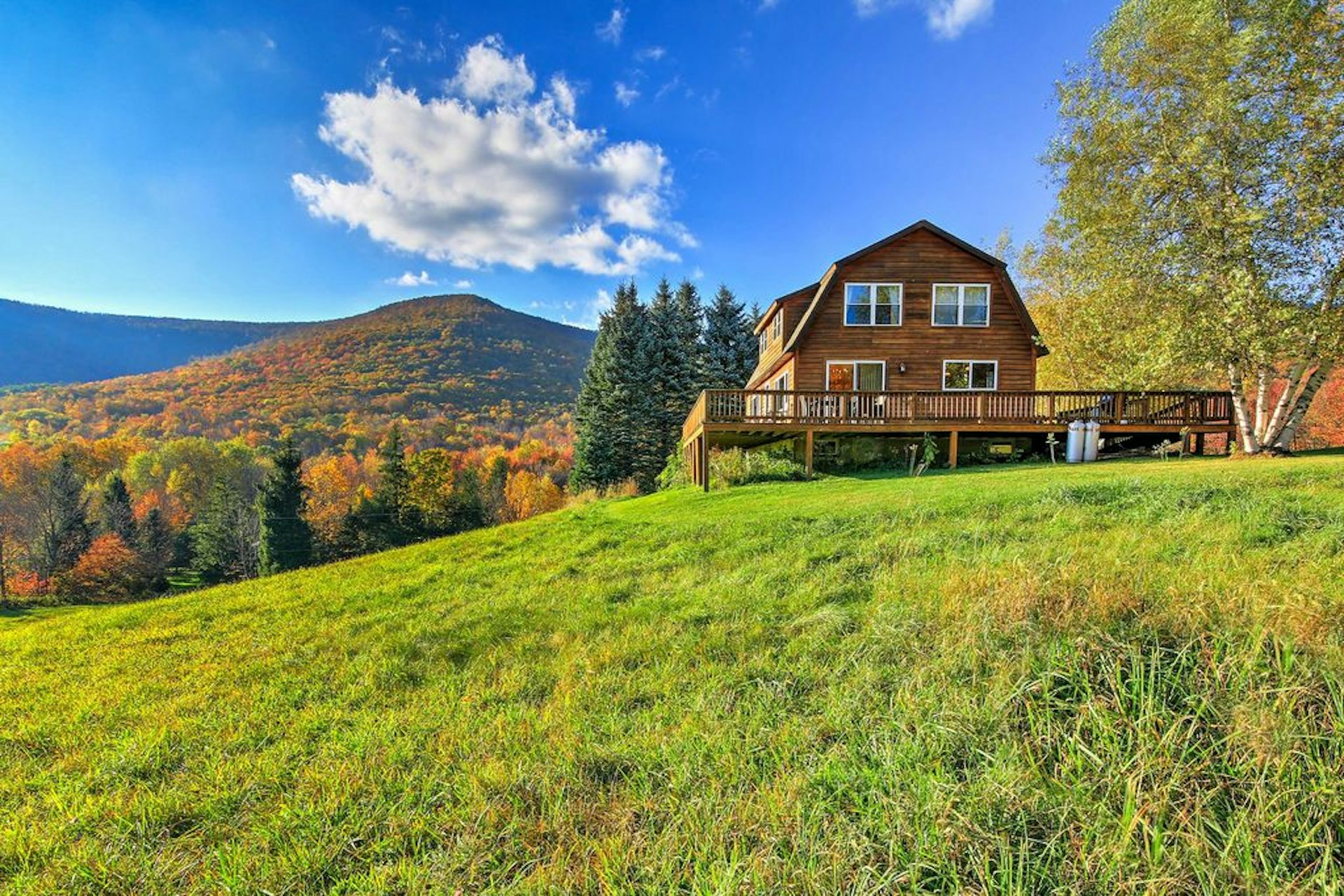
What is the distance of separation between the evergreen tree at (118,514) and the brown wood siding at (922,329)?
54551 millimetres

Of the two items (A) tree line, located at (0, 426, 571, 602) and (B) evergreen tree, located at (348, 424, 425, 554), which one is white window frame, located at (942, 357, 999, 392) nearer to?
(A) tree line, located at (0, 426, 571, 602)

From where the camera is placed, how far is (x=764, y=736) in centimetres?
315

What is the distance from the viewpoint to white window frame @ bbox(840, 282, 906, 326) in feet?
61.9

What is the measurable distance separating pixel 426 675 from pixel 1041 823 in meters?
4.28

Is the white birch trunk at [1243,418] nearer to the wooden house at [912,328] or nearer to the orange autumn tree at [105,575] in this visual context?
the wooden house at [912,328]

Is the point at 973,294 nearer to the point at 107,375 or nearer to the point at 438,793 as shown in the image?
the point at 438,793

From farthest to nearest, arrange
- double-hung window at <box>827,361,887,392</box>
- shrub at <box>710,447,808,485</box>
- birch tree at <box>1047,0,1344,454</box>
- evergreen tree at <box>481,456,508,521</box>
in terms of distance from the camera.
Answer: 1. evergreen tree at <box>481,456,508,521</box>
2. double-hung window at <box>827,361,887,392</box>
3. shrub at <box>710,447,808,485</box>
4. birch tree at <box>1047,0,1344,454</box>

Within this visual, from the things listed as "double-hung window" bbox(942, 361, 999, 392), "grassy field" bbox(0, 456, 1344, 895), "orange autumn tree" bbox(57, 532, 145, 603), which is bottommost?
"orange autumn tree" bbox(57, 532, 145, 603)

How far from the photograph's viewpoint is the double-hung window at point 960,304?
18.8 metres

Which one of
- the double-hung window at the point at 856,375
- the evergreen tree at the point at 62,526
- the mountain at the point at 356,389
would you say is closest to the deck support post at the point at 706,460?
the double-hung window at the point at 856,375

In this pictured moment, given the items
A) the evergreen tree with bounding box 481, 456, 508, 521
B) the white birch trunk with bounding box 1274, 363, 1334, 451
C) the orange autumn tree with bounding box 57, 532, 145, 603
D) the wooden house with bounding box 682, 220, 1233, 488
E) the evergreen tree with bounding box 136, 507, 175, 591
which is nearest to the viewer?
the white birch trunk with bounding box 1274, 363, 1334, 451

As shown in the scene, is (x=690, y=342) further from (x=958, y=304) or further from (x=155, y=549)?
(x=155, y=549)

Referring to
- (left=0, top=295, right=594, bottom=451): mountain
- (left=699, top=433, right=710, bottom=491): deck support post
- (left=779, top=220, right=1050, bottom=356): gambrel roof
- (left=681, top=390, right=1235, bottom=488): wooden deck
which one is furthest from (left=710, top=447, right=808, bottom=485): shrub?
(left=0, top=295, right=594, bottom=451): mountain

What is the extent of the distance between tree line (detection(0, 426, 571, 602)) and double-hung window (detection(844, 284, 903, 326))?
36.4m
